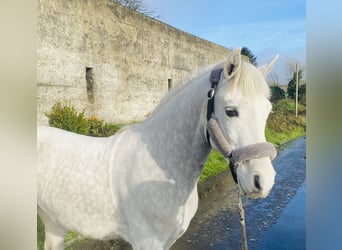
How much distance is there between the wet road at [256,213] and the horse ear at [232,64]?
61 centimetres

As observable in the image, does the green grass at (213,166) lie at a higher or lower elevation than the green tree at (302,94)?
lower

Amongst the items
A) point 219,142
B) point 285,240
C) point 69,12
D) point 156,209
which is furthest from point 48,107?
point 285,240

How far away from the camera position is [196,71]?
1188 mm

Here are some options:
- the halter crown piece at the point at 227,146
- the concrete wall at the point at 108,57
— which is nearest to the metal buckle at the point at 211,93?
the halter crown piece at the point at 227,146

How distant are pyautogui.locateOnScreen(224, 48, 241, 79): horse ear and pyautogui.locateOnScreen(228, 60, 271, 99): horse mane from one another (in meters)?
0.02

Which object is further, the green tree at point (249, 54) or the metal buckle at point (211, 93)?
the green tree at point (249, 54)

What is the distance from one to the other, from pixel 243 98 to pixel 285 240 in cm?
87

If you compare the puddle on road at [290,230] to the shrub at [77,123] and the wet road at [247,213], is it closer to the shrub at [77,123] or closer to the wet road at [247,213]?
the wet road at [247,213]

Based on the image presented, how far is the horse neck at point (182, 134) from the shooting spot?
1101 millimetres

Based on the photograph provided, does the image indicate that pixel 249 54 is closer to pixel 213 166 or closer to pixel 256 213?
pixel 213 166

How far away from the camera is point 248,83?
3.18ft

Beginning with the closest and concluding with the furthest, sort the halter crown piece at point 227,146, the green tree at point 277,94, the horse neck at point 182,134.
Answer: the halter crown piece at point 227,146 → the horse neck at point 182,134 → the green tree at point 277,94

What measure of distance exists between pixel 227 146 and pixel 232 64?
237mm
